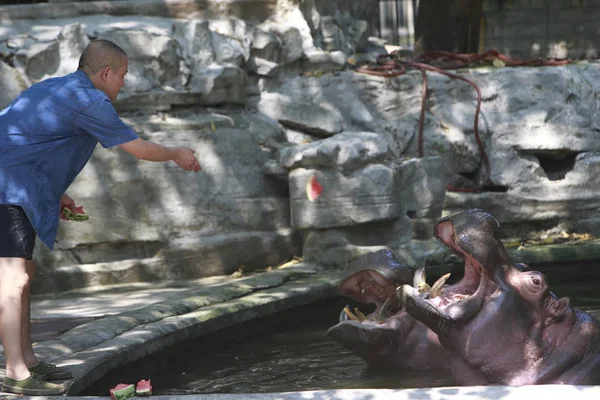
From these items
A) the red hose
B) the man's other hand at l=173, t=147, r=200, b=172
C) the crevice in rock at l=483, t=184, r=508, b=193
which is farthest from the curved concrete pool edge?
the crevice in rock at l=483, t=184, r=508, b=193

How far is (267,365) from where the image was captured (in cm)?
549

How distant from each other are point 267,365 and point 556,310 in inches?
66.7

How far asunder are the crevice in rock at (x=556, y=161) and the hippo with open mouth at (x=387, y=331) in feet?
15.9

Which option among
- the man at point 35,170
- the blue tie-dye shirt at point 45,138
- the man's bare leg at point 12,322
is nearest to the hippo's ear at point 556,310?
the man at point 35,170


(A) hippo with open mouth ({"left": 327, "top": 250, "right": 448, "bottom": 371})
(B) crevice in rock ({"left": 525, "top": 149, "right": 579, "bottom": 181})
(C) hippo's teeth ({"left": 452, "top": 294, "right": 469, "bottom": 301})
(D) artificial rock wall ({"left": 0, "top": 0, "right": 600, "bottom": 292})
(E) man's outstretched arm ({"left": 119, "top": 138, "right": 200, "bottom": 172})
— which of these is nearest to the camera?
(C) hippo's teeth ({"left": 452, "top": 294, "right": 469, "bottom": 301})

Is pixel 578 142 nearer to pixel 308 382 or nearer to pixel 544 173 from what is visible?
pixel 544 173

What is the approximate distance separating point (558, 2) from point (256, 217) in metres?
6.83

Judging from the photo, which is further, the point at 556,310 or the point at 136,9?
the point at 136,9

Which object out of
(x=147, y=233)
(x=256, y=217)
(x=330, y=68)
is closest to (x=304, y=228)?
(x=256, y=217)

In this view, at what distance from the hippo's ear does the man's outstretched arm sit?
177 centimetres

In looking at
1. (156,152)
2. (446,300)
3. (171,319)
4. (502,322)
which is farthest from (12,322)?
(502,322)

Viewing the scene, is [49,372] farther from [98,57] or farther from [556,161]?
[556,161]

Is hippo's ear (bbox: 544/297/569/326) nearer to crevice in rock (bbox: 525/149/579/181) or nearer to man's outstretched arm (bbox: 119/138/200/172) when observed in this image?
man's outstretched arm (bbox: 119/138/200/172)

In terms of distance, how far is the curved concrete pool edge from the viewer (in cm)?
501
